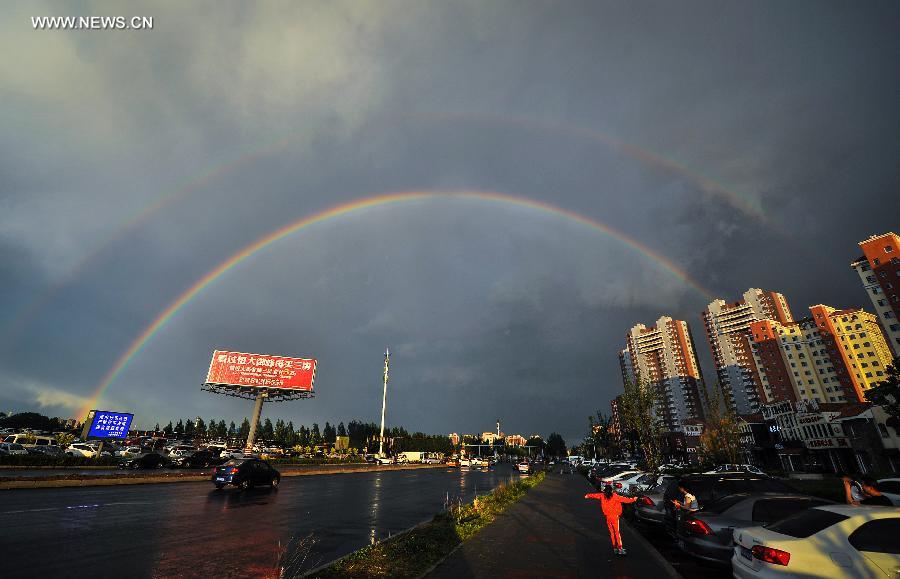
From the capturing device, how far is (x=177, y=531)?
11.4 metres

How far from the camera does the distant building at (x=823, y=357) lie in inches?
4260

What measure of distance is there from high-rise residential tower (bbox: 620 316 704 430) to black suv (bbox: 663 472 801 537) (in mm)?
153478

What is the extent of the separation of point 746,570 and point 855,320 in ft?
485

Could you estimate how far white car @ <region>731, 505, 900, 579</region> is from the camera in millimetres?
Result: 5238

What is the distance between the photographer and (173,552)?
912 cm

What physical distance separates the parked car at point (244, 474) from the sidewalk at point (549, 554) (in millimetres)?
16542

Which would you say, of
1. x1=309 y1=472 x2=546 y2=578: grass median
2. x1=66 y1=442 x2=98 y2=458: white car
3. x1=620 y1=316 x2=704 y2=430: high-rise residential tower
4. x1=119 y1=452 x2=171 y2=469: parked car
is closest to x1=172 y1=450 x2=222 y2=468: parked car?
x1=119 y1=452 x2=171 y2=469: parked car

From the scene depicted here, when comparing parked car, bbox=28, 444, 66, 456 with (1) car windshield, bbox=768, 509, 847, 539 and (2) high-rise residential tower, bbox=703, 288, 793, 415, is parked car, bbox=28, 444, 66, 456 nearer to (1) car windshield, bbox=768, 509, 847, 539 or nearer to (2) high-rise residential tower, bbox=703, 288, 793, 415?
(1) car windshield, bbox=768, 509, 847, 539

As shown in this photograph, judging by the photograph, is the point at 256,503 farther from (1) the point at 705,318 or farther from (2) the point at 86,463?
(1) the point at 705,318

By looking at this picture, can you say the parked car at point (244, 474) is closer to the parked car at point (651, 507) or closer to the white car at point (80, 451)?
the parked car at point (651, 507)

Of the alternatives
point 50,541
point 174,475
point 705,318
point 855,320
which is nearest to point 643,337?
point 705,318

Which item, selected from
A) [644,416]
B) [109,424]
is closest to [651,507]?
[644,416]

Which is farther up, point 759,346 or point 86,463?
point 759,346

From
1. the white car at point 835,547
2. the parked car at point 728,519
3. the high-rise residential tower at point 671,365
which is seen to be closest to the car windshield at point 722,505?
the parked car at point 728,519
